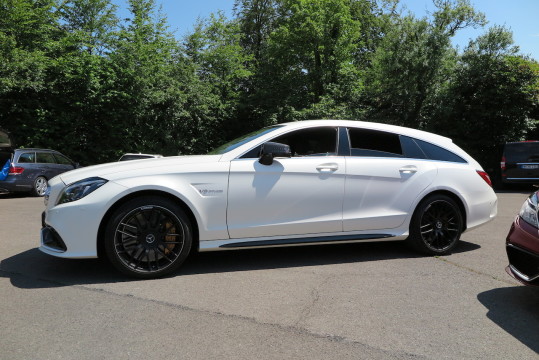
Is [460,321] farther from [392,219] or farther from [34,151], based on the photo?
[34,151]

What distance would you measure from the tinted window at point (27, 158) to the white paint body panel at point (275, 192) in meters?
9.33

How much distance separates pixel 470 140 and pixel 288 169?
16122 millimetres

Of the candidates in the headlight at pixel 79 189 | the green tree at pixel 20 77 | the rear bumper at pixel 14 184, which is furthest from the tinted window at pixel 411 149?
the green tree at pixel 20 77

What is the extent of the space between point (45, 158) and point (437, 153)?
473 inches

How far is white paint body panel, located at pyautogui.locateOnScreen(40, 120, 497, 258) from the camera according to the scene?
4.05 m

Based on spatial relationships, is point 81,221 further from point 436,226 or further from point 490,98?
point 490,98

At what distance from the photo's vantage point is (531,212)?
11.4 feet

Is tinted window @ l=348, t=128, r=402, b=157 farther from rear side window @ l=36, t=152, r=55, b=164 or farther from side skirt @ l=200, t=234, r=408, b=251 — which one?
rear side window @ l=36, t=152, r=55, b=164

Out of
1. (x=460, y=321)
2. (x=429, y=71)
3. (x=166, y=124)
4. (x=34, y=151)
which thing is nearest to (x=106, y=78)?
(x=166, y=124)

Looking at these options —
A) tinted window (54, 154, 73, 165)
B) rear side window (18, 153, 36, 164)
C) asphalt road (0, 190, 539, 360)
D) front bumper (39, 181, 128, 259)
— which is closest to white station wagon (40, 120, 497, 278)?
front bumper (39, 181, 128, 259)

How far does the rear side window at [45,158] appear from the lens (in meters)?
13.0

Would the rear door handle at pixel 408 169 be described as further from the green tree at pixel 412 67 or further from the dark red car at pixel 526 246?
the green tree at pixel 412 67

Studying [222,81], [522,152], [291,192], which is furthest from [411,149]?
[222,81]

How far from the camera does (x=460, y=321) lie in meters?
3.21
